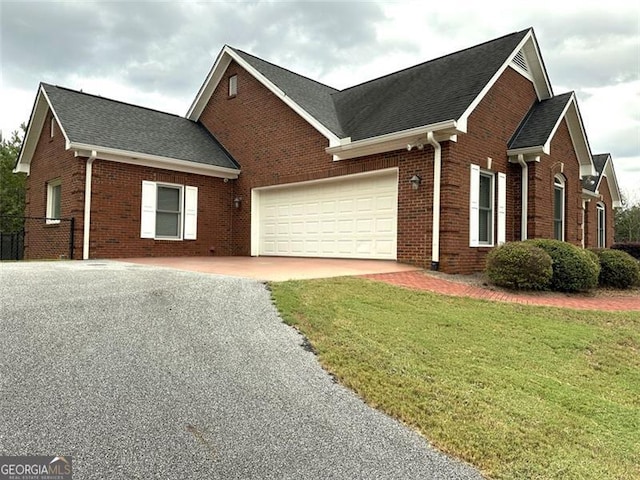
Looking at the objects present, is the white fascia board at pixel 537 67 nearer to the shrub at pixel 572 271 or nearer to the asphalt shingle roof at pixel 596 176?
the shrub at pixel 572 271

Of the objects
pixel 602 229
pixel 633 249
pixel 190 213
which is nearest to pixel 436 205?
pixel 190 213

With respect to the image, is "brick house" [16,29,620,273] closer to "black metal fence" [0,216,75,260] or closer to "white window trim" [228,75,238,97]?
"white window trim" [228,75,238,97]

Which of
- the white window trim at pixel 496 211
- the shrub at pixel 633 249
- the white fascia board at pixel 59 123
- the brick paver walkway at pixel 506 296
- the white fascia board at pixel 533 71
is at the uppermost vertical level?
the white fascia board at pixel 533 71

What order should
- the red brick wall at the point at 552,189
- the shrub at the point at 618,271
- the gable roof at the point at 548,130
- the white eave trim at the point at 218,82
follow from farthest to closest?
1. the white eave trim at the point at 218,82
2. the red brick wall at the point at 552,189
3. the gable roof at the point at 548,130
4. the shrub at the point at 618,271

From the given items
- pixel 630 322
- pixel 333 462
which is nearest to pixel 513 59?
pixel 630 322

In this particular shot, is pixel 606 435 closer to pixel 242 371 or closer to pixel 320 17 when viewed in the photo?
pixel 242 371

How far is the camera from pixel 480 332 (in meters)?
5.50

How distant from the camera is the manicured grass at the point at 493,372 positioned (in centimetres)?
296

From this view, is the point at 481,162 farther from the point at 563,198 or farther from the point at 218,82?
the point at 218,82

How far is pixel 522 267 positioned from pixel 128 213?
10326mm

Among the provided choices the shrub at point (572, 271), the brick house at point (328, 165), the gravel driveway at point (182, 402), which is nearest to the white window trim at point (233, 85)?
the brick house at point (328, 165)

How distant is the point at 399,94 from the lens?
1339 cm

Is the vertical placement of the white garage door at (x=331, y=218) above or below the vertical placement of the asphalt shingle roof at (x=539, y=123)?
below

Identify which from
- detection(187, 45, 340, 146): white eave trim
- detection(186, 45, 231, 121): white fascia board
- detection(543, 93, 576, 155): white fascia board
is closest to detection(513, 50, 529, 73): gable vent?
detection(543, 93, 576, 155): white fascia board
